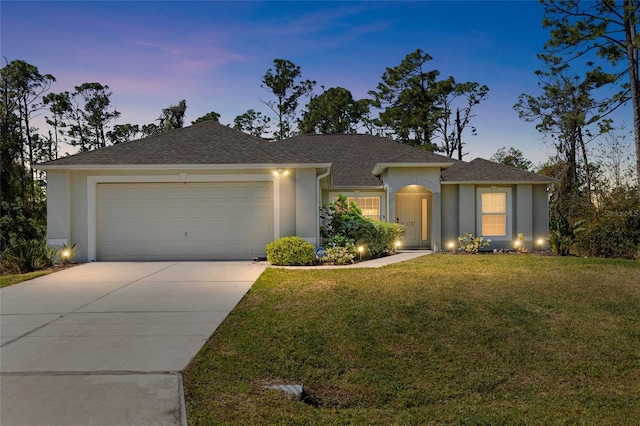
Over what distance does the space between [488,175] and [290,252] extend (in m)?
8.91

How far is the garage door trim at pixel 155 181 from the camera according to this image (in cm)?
1166

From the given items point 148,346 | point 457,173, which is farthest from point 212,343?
point 457,173

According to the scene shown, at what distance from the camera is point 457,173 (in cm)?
1570

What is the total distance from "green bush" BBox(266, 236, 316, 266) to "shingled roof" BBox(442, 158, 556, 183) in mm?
6983

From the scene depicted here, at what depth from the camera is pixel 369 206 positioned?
16.3 meters

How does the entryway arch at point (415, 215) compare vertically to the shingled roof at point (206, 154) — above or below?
below


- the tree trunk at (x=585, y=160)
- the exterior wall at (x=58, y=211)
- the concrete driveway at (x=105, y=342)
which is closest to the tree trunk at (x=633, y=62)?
the tree trunk at (x=585, y=160)

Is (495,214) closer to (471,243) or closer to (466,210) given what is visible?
(466,210)

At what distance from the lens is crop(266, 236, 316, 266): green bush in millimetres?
10852

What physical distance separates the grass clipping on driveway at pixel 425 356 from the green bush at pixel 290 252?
108 inches

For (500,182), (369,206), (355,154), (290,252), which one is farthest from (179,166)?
(500,182)

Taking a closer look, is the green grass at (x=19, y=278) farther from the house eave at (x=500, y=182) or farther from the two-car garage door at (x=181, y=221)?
the house eave at (x=500, y=182)

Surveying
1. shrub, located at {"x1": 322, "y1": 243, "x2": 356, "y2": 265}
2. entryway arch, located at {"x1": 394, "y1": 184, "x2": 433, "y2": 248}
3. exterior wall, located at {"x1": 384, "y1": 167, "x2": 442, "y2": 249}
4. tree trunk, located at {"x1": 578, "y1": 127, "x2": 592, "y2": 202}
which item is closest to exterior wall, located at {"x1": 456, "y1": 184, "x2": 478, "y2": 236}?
exterior wall, located at {"x1": 384, "y1": 167, "x2": 442, "y2": 249}

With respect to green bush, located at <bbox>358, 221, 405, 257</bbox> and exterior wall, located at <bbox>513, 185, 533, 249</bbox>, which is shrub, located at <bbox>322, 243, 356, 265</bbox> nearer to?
green bush, located at <bbox>358, 221, 405, 257</bbox>
